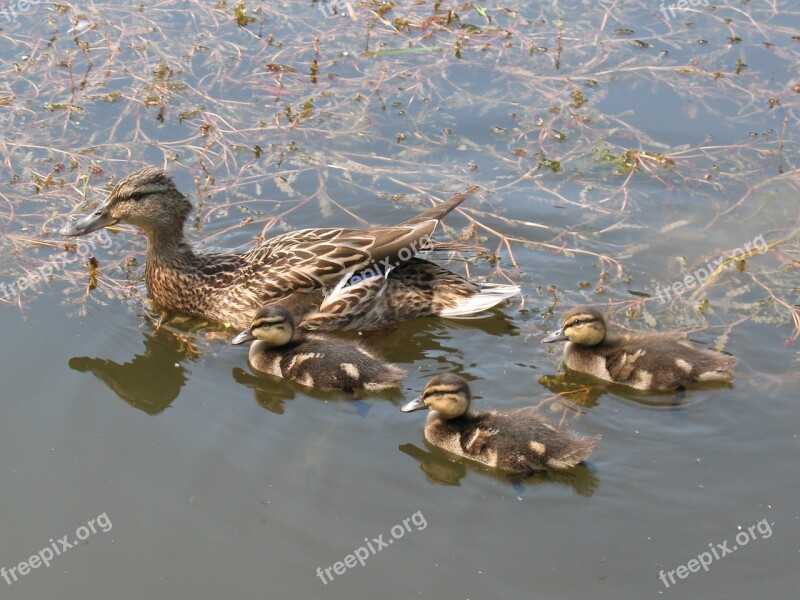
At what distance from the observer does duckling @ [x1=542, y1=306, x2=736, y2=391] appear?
19.9 feet

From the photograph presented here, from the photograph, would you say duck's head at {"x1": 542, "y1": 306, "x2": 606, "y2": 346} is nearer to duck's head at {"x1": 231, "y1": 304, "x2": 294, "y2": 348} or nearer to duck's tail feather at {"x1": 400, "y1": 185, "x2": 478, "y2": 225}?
duck's tail feather at {"x1": 400, "y1": 185, "x2": 478, "y2": 225}

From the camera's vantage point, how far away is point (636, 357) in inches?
241

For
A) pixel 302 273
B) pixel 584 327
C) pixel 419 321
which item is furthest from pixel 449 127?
pixel 584 327

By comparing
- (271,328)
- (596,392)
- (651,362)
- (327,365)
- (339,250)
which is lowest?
(596,392)

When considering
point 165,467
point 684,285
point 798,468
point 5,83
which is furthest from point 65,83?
point 798,468

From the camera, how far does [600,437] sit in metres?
5.71

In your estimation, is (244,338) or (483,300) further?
(483,300)

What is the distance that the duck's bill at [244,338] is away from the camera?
20.8 ft

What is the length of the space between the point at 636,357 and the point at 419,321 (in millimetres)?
1464

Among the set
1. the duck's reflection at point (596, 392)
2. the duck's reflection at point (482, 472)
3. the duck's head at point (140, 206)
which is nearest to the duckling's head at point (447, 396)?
the duck's reflection at point (482, 472)

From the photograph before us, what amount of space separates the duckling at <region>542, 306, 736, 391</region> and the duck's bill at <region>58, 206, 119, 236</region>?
2828 millimetres

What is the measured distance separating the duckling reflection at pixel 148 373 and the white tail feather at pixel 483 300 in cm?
167

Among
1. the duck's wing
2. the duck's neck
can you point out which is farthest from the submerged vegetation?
the duck's wing

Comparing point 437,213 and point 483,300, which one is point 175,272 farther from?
point 483,300
